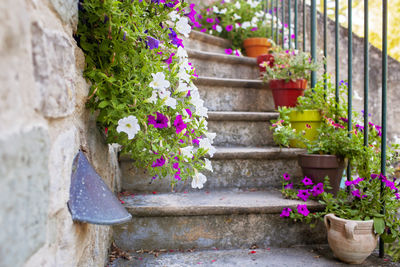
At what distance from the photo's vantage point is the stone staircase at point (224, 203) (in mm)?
1525

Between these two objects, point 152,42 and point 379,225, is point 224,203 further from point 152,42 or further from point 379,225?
point 152,42

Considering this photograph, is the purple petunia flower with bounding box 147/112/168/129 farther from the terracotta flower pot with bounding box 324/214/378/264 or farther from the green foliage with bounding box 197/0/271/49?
the green foliage with bounding box 197/0/271/49

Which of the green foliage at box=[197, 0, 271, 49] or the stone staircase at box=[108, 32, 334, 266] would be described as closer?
the stone staircase at box=[108, 32, 334, 266]

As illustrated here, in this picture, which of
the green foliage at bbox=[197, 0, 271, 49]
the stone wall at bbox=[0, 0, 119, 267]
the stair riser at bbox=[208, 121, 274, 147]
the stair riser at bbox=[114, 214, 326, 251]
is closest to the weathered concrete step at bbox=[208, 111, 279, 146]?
the stair riser at bbox=[208, 121, 274, 147]

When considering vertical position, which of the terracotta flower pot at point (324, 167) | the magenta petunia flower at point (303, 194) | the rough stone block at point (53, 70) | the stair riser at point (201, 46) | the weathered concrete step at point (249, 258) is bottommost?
the weathered concrete step at point (249, 258)

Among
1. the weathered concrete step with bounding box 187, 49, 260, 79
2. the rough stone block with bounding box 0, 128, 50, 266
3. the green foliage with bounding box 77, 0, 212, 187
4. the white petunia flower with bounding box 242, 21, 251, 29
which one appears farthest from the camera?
the white petunia flower with bounding box 242, 21, 251, 29

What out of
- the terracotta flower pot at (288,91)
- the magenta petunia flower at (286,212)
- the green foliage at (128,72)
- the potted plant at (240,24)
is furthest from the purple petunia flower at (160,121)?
the potted plant at (240,24)

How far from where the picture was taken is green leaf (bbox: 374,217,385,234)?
4.67 feet

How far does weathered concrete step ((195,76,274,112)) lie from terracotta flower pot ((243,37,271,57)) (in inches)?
30.8

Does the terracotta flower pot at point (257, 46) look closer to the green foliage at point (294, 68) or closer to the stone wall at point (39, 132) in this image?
the green foliage at point (294, 68)

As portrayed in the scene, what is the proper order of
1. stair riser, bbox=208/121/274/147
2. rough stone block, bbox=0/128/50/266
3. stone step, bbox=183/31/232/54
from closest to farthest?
rough stone block, bbox=0/128/50/266 < stair riser, bbox=208/121/274/147 < stone step, bbox=183/31/232/54

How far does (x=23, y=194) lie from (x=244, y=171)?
1.48 metres

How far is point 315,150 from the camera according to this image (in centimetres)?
182

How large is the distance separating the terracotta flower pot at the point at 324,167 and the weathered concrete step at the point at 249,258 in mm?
370
